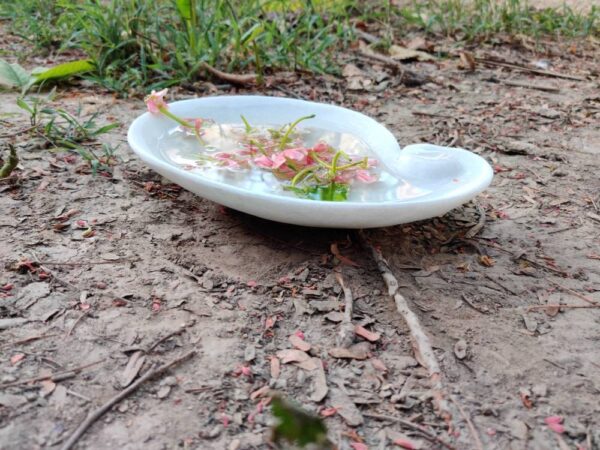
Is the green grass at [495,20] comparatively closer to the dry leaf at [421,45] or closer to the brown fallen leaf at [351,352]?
the dry leaf at [421,45]

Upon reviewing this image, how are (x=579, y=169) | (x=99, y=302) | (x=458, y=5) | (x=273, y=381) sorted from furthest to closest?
(x=458, y=5) < (x=579, y=169) < (x=99, y=302) < (x=273, y=381)

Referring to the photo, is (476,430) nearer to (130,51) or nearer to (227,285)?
(227,285)

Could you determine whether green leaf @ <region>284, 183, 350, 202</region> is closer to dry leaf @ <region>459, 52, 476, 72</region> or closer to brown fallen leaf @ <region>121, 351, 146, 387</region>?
brown fallen leaf @ <region>121, 351, 146, 387</region>

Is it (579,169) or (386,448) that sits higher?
(386,448)

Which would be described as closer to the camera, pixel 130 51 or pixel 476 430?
pixel 476 430

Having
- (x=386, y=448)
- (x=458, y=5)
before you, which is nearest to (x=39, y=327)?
(x=386, y=448)

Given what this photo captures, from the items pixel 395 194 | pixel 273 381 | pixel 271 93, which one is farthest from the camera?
pixel 271 93
